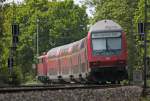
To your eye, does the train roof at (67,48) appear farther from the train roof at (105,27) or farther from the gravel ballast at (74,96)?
the gravel ballast at (74,96)

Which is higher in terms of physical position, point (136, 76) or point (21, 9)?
point (21, 9)

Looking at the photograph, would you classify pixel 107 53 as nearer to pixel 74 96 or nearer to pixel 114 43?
pixel 114 43

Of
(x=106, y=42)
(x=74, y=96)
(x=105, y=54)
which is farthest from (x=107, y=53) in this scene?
(x=74, y=96)

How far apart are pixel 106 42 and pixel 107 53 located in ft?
2.07

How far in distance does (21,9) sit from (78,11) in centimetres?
995

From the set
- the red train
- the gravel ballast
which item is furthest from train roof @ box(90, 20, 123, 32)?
the gravel ballast

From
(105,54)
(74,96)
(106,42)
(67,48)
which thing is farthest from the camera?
(67,48)

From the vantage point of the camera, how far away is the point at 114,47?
31.6m

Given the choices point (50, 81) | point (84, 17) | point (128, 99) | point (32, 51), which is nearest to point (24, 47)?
point (32, 51)

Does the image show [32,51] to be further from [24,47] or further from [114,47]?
[114,47]

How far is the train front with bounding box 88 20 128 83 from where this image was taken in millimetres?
30766

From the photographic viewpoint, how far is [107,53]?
1232 inches

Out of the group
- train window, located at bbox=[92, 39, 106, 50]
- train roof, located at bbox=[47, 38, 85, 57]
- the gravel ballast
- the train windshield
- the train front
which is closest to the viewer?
the gravel ballast

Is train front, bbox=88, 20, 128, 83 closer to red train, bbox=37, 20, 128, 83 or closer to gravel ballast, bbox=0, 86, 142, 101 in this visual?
red train, bbox=37, 20, 128, 83
